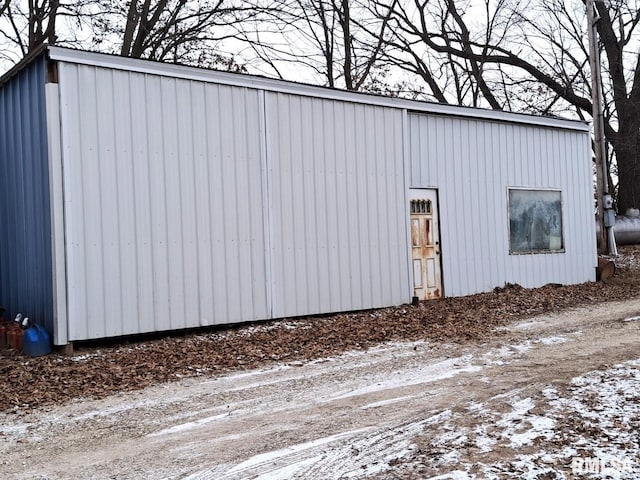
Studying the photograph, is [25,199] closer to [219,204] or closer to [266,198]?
[219,204]

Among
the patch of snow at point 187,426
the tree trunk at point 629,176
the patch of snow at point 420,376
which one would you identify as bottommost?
the patch of snow at point 187,426

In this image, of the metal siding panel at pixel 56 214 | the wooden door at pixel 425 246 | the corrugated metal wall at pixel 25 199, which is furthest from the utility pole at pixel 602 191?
the corrugated metal wall at pixel 25 199

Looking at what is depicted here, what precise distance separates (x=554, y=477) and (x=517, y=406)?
4.48 ft

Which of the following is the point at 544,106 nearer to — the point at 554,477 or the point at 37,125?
the point at 37,125

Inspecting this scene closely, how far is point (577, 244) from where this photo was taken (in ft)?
43.2

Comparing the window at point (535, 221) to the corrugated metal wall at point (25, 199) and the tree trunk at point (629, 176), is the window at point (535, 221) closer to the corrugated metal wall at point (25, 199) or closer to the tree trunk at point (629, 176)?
the corrugated metal wall at point (25, 199)

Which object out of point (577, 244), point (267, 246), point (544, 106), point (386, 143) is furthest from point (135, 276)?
point (544, 106)

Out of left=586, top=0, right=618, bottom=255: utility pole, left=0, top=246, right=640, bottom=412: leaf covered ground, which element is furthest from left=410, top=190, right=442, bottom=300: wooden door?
left=586, top=0, right=618, bottom=255: utility pole

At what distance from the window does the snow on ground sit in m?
6.94

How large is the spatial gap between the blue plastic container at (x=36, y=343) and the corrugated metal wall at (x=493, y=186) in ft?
19.5

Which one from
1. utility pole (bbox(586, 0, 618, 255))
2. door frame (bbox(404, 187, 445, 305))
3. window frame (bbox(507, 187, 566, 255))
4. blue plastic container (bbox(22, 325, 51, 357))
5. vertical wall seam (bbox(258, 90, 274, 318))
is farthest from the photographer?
utility pole (bbox(586, 0, 618, 255))

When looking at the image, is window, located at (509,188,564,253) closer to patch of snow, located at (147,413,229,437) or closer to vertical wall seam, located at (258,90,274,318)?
vertical wall seam, located at (258,90,274,318)

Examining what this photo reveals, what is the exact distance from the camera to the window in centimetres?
1228

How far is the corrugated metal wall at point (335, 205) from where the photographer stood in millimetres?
9500
